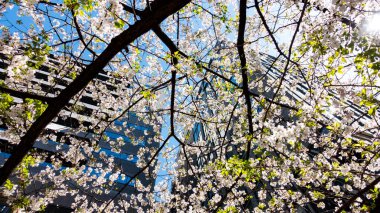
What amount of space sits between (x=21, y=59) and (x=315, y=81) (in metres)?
6.78

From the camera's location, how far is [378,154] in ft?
15.2

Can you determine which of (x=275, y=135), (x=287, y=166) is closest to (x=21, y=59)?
(x=275, y=135)

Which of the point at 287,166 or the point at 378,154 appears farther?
the point at 287,166

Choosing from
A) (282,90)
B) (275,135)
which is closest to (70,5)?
(275,135)

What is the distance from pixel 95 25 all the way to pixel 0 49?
215 centimetres

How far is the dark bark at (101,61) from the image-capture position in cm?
391

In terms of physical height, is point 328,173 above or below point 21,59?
below

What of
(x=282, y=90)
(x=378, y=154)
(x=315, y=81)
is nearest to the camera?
(x=378, y=154)

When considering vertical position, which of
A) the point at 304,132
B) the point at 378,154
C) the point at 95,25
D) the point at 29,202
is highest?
the point at 95,25

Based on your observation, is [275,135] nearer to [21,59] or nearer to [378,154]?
[378,154]

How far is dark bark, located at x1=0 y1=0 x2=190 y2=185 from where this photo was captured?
12.8 ft

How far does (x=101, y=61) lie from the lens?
410cm

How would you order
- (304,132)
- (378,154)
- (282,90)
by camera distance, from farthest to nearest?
(282,90)
(304,132)
(378,154)

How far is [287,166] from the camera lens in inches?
286
